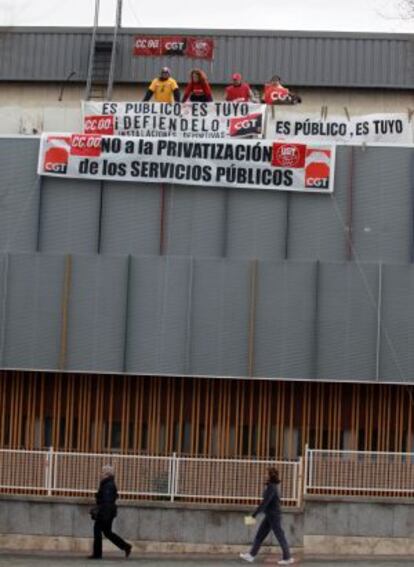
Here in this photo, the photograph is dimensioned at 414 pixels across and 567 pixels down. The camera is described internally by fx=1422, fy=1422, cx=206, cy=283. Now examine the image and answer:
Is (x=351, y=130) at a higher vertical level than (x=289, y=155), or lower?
higher

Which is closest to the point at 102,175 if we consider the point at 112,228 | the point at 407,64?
the point at 112,228

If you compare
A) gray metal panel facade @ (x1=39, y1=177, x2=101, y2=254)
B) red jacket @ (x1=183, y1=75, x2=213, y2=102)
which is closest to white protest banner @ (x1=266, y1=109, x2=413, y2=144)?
red jacket @ (x1=183, y1=75, x2=213, y2=102)

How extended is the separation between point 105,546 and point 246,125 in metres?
8.53

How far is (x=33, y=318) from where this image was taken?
2683cm

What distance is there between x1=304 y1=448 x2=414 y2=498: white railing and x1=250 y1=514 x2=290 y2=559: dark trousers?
5.63 feet

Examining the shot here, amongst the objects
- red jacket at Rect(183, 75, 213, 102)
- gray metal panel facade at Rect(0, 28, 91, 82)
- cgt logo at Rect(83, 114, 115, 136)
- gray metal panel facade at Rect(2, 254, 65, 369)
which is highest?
gray metal panel facade at Rect(0, 28, 91, 82)

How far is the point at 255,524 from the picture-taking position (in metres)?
24.2

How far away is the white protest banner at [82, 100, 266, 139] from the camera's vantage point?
27562 mm

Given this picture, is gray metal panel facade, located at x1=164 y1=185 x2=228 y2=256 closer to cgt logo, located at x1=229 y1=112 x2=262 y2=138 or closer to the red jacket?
cgt logo, located at x1=229 y1=112 x2=262 y2=138

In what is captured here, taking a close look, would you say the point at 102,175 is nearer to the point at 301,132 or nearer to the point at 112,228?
the point at 112,228

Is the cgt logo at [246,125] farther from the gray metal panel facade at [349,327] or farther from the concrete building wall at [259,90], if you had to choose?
the concrete building wall at [259,90]

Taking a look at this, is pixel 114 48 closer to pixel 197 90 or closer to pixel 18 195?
pixel 197 90

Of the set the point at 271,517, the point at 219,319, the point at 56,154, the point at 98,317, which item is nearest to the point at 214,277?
the point at 219,319

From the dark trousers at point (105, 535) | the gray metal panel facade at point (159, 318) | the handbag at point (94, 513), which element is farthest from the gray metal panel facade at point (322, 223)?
the dark trousers at point (105, 535)
